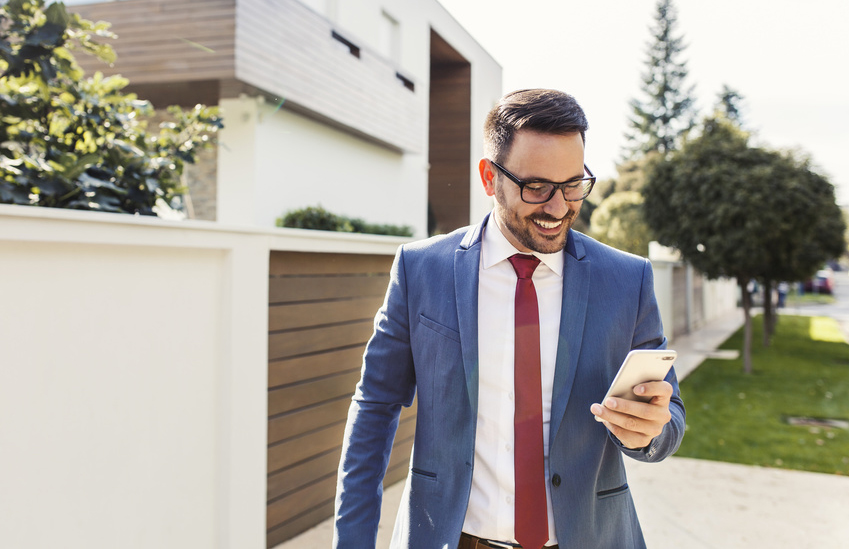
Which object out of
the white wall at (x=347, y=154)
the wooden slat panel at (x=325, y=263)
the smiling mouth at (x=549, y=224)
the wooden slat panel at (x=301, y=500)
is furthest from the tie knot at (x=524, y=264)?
the white wall at (x=347, y=154)

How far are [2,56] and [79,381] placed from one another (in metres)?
1.70

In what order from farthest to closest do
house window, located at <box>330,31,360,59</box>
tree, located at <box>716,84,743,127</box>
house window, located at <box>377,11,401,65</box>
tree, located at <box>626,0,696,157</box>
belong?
tree, located at <box>716,84,743,127</box>
tree, located at <box>626,0,696,157</box>
house window, located at <box>377,11,401,65</box>
house window, located at <box>330,31,360,59</box>

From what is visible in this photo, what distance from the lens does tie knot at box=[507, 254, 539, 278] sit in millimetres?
1600

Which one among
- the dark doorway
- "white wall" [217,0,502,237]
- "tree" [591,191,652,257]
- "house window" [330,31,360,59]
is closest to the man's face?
"white wall" [217,0,502,237]

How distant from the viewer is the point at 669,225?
39.7ft

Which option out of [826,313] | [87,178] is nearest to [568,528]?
[87,178]

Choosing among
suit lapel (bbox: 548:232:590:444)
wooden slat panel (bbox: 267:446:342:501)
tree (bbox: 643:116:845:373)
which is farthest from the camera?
tree (bbox: 643:116:845:373)

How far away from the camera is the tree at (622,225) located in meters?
25.3

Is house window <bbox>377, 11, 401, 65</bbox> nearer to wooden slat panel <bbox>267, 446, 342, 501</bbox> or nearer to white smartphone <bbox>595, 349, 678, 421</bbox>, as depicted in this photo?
wooden slat panel <bbox>267, 446, 342, 501</bbox>

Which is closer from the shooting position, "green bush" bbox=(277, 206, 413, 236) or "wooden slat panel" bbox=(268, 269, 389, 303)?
"wooden slat panel" bbox=(268, 269, 389, 303)

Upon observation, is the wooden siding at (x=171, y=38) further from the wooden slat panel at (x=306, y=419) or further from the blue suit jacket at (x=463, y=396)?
the blue suit jacket at (x=463, y=396)

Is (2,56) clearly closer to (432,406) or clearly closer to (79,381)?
(79,381)

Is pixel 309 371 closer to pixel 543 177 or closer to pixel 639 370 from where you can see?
pixel 543 177

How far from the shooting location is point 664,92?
40.8 metres
